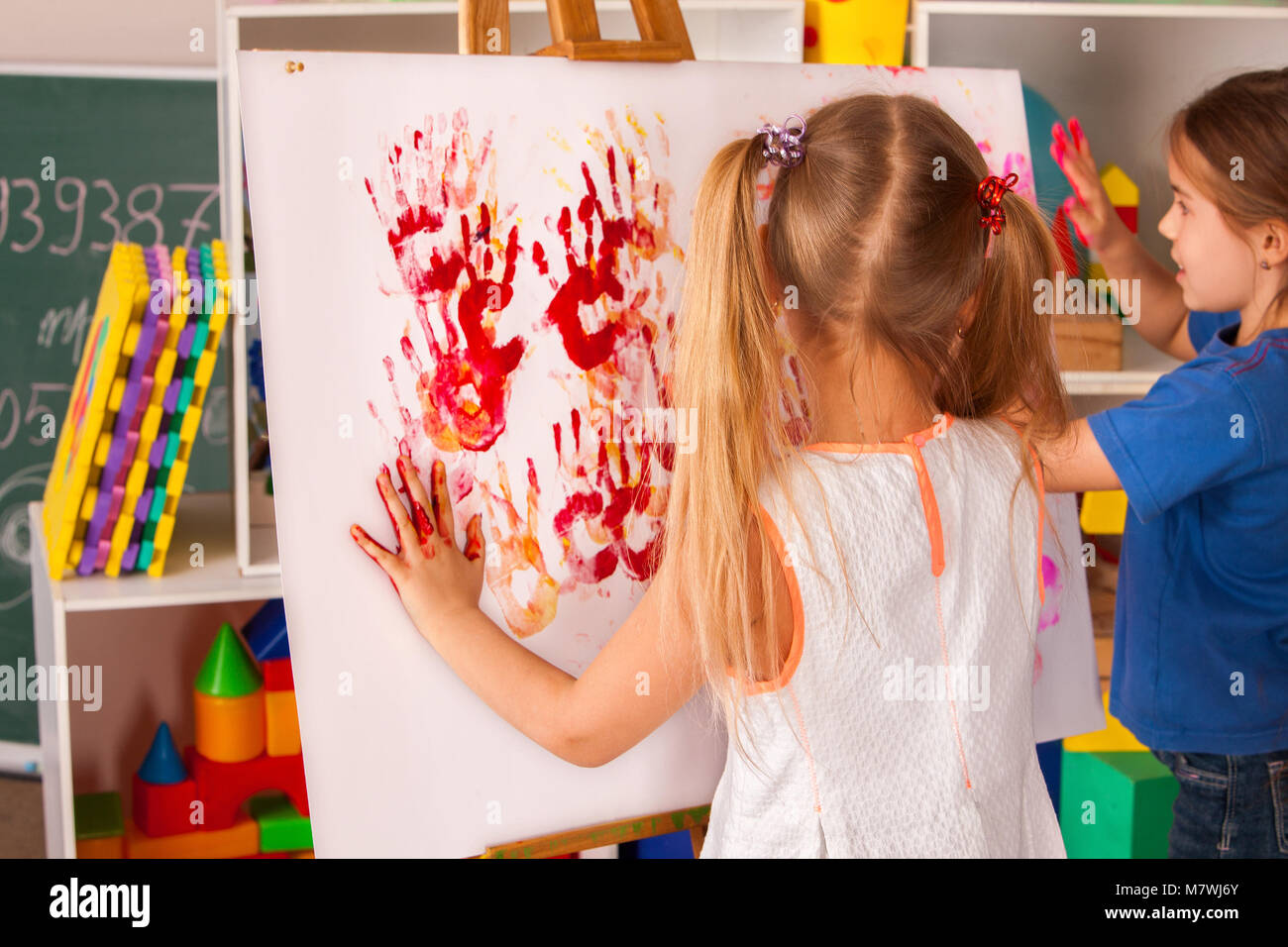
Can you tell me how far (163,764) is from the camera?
160 centimetres

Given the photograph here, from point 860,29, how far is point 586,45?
24.2 inches

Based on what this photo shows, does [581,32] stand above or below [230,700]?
above

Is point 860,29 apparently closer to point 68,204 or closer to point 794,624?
point 794,624

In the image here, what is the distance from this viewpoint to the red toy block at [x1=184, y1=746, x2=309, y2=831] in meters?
1.57

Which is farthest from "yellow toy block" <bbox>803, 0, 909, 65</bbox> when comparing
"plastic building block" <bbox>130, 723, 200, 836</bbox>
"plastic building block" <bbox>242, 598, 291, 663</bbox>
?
"plastic building block" <bbox>130, 723, 200, 836</bbox>

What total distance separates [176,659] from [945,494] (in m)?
1.35

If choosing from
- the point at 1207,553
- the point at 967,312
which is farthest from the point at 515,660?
the point at 1207,553

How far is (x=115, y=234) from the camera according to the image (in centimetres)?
202

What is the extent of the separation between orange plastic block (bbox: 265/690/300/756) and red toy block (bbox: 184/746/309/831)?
1cm

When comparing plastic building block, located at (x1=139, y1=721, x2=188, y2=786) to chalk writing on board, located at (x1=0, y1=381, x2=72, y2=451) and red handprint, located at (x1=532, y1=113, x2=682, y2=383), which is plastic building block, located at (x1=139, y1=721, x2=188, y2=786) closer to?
chalk writing on board, located at (x1=0, y1=381, x2=72, y2=451)

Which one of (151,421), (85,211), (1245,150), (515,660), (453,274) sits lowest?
(515,660)

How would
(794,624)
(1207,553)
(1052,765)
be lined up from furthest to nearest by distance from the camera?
(1052,765), (1207,553), (794,624)
